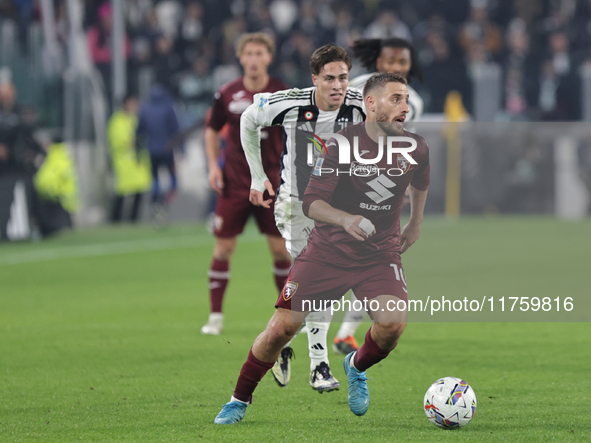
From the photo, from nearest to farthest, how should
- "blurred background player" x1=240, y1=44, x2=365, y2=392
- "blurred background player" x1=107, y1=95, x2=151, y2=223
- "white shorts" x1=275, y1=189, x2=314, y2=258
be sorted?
"blurred background player" x1=240, y1=44, x2=365, y2=392
"white shorts" x1=275, y1=189, x2=314, y2=258
"blurred background player" x1=107, y1=95, x2=151, y2=223

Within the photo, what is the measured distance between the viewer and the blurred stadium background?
17.3 m

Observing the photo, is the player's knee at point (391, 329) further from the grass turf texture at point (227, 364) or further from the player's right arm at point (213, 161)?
the player's right arm at point (213, 161)

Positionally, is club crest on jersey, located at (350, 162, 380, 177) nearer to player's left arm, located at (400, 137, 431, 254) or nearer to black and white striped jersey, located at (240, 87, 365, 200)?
player's left arm, located at (400, 137, 431, 254)

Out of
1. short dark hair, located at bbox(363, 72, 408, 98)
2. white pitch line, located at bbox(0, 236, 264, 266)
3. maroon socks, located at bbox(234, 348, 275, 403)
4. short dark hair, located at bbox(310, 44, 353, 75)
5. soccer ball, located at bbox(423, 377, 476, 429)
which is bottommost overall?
white pitch line, located at bbox(0, 236, 264, 266)

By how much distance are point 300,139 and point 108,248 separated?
29.1ft

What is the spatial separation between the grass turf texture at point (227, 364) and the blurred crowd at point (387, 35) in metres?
8.19

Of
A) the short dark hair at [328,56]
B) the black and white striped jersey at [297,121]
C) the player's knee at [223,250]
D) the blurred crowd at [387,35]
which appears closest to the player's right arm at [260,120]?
the black and white striped jersey at [297,121]

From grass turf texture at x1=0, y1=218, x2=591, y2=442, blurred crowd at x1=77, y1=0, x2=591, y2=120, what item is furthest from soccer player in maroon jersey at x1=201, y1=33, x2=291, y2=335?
blurred crowd at x1=77, y1=0, x2=591, y2=120

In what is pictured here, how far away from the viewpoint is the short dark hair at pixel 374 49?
623 centimetres

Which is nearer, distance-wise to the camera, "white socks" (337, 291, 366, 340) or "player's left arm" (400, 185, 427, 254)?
"player's left arm" (400, 185, 427, 254)

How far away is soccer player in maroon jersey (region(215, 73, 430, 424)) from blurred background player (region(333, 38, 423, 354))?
166cm

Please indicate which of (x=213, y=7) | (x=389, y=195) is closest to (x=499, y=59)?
(x=213, y=7)

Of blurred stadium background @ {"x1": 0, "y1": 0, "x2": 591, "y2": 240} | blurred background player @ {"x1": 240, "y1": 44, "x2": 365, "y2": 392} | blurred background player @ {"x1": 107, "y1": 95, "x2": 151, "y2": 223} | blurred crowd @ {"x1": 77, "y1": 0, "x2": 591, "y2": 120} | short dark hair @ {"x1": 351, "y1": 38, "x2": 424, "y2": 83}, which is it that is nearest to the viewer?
blurred background player @ {"x1": 240, "y1": 44, "x2": 365, "y2": 392}

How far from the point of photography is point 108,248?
13.5 metres
